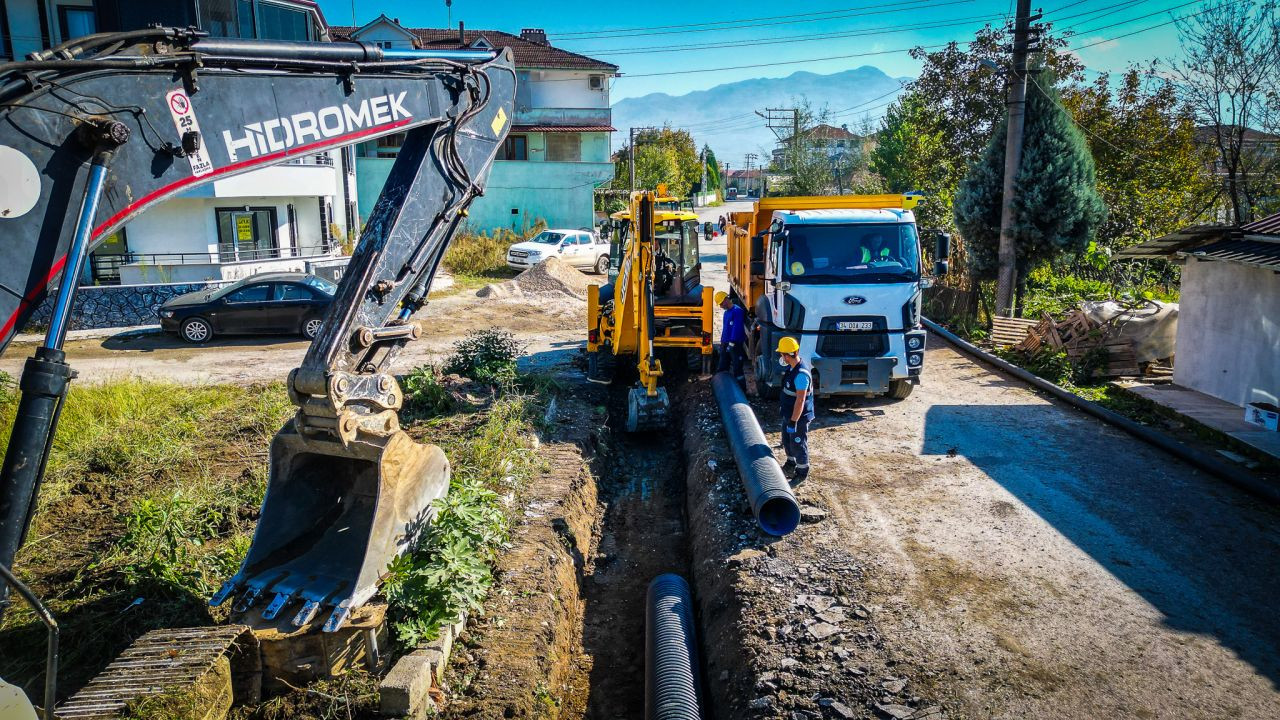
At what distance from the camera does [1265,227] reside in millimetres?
12016

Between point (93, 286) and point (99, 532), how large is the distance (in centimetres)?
1552

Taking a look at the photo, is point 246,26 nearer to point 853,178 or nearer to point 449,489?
point 449,489

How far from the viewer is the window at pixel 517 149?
40.4 metres

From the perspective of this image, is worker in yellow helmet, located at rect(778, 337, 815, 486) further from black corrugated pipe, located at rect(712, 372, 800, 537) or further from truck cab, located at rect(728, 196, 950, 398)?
truck cab, located at rect(728, 196, 950, 398)

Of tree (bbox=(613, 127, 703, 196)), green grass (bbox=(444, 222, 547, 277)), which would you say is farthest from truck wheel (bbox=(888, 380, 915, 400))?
tree (bbox=(613, 127, 703, 196))

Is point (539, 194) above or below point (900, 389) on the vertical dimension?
above

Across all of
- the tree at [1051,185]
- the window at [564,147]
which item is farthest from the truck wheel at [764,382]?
the window at [564,147]

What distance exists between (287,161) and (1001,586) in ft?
21.5

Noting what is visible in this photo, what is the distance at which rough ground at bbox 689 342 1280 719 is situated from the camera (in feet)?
19.1

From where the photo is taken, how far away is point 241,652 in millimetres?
5457

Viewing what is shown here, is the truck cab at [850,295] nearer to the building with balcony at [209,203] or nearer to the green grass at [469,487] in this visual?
the green grass at [469,487]

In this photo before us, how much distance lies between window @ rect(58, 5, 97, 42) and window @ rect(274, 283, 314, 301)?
10026 millimetres

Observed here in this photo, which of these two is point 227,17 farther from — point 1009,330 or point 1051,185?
point 1009,330

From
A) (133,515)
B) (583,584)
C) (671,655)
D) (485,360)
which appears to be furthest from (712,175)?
(671,655)
